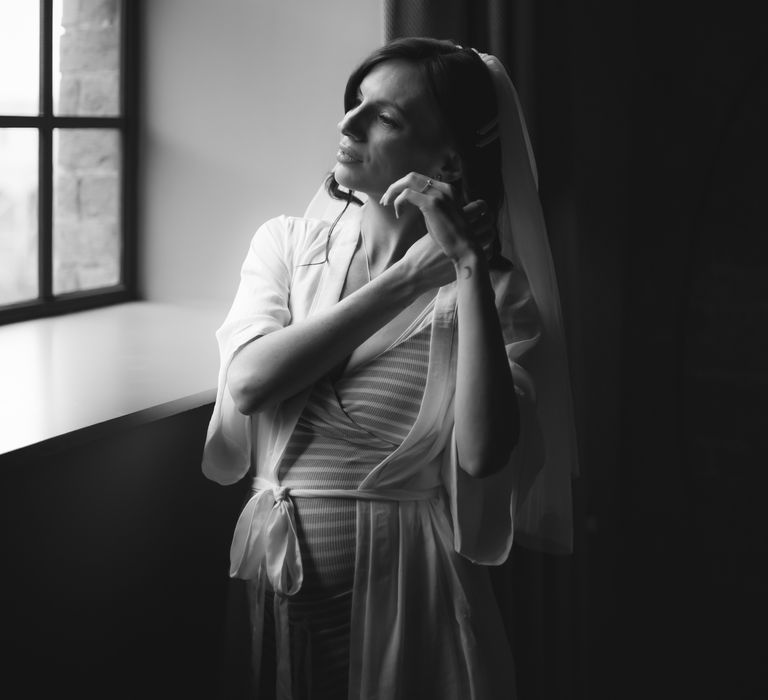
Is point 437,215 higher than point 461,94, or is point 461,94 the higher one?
point 461,94

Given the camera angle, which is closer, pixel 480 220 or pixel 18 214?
pixel 480 220

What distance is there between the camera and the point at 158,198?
7.38 ft

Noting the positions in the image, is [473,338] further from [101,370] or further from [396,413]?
[101,370]

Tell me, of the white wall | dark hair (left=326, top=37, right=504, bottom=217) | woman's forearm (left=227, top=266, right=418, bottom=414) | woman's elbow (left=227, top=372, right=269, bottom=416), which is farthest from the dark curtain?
woman's elbow (left=227, top=372, right=269, bottom=416)

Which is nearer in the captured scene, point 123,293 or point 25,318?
point 25,318

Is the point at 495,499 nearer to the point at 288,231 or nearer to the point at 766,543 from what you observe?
the point at 288,231

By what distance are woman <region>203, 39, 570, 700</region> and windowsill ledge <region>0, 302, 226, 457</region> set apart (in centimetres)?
18

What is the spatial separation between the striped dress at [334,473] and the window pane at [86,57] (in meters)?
1.06

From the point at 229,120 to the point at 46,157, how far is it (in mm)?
395

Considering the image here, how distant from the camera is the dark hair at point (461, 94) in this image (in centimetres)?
141

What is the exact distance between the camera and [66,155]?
2.09 m

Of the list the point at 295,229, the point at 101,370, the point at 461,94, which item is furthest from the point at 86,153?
the point at 461,94

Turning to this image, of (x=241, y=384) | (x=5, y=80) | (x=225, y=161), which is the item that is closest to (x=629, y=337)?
(x=225, y=161)

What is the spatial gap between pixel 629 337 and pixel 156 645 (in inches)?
56.4
